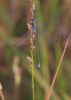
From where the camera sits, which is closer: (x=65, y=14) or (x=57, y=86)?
(x=57, y=86)

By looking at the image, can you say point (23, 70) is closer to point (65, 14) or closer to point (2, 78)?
point (2, 78)

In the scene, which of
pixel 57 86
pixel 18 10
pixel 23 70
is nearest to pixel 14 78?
pixel 23 70

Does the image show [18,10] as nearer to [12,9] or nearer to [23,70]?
[12,9]

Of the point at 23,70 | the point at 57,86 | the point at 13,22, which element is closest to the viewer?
the point at 57,86

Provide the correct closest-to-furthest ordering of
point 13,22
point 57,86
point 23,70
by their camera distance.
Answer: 1. point 57,86
2. point 23,70
3. point 13,22

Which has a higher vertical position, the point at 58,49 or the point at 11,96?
the point at 58,49

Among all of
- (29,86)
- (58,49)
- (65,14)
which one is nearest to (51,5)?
(65,14)
